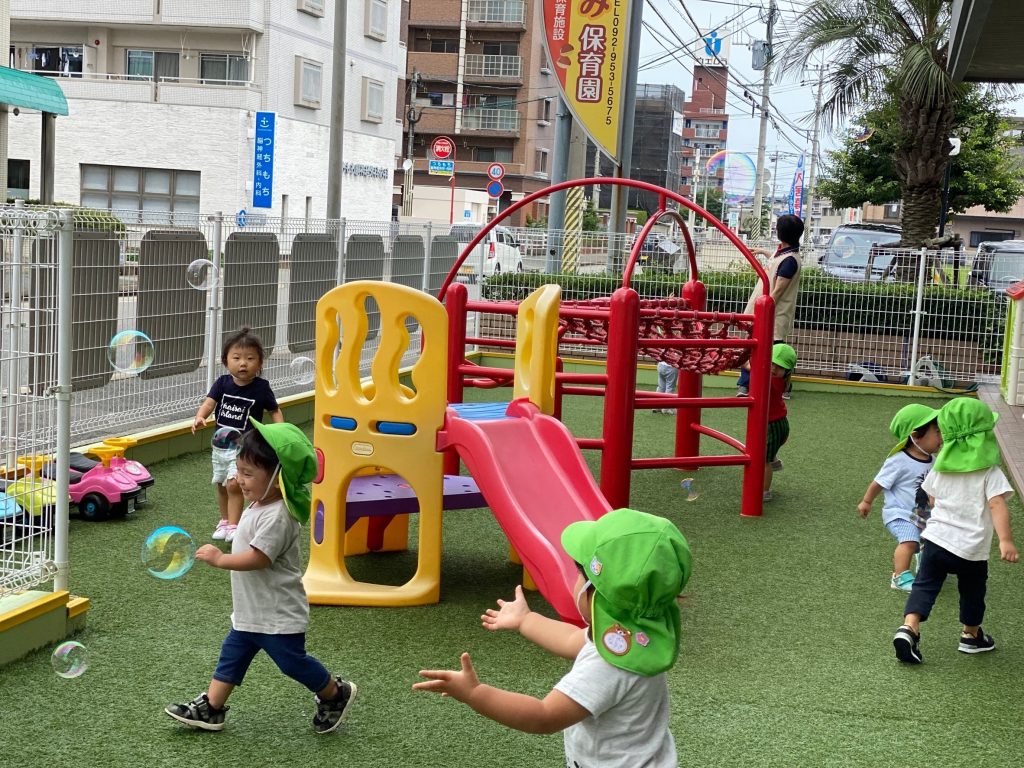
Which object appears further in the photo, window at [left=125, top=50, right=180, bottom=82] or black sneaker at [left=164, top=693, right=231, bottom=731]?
window at [left=125, top=50, right=180, bottom=82]

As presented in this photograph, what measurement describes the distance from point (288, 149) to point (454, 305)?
93.8 ft

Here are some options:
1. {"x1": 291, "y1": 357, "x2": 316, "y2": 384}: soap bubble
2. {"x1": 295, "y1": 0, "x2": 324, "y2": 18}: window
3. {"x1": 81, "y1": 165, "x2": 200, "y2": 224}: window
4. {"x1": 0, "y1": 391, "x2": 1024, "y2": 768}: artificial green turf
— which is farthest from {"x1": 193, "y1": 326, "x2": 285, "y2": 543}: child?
{"x1": 295, "y1": 0, "x2": 324, "y2": 18}: window

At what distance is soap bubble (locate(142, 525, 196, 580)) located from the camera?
3902mm

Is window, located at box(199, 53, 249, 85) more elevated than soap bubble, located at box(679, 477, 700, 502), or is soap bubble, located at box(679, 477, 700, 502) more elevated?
window, located at box(199, 53, 249, 85)

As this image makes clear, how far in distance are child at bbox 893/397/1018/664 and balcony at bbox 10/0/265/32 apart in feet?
99.9

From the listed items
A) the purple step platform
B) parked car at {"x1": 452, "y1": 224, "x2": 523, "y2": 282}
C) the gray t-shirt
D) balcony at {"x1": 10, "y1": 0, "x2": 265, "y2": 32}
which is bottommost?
the purple step platform

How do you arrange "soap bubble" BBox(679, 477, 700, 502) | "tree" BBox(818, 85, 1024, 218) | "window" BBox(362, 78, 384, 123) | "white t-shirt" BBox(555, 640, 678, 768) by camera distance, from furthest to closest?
"window" BBox(362, 78, 384, 123) → "tree" BBox(818, 85, 1024, 218) → "soap bubble" BBox(679, 477, 700, 502) → "white t-shirt" BBox(555, 640, 678, 768)

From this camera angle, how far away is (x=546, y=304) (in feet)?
19.1

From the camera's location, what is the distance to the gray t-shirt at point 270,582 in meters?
3.79

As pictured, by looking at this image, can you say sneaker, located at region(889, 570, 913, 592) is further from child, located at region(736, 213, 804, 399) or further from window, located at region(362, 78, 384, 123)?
window, located at region(362, 78, 384, 123)

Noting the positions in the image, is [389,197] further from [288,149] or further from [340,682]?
[340,682]

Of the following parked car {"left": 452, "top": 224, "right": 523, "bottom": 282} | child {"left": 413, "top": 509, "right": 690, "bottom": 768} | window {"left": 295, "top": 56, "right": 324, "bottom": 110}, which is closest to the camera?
child {"left": 413, "top": 509, "right": 690, "bottom": 768}

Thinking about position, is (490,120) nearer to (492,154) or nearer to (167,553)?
(492,154)

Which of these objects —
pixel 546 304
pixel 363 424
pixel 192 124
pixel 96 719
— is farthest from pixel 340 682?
pixel 192 124
